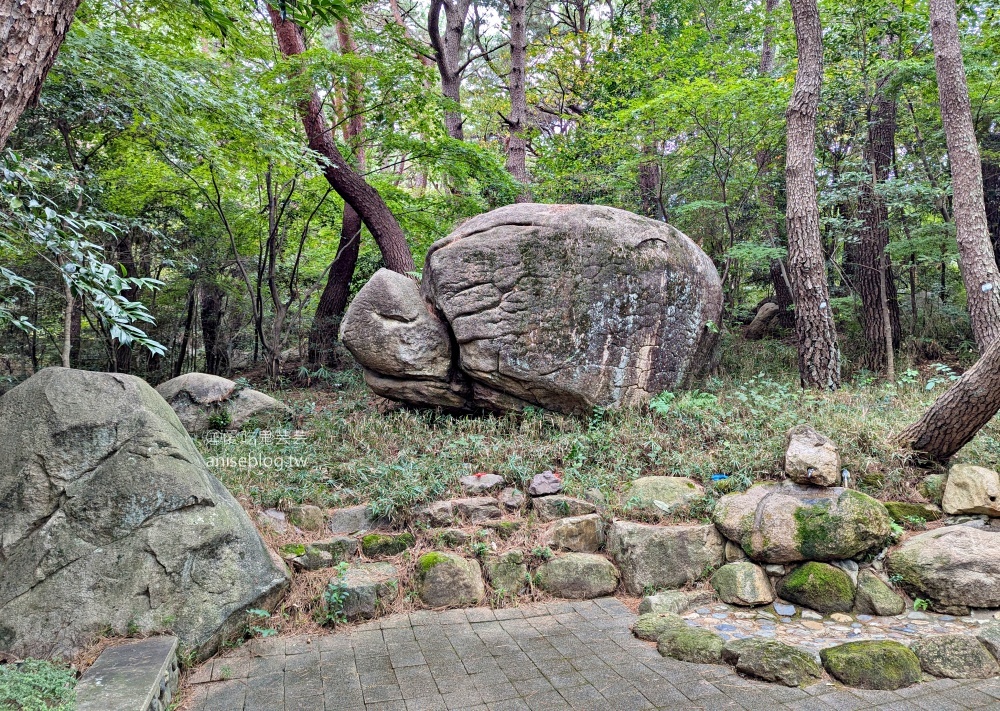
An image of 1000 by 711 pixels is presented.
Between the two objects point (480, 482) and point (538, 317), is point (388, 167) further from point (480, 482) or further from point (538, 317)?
point (480, 482)

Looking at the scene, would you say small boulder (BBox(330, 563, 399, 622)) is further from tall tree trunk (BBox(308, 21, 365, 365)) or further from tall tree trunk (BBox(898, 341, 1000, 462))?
tall tree trunk (BBox(308, 21, 365, 365))

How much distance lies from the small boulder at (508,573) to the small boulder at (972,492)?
303 cm

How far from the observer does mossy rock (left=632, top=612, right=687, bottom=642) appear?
3.49m

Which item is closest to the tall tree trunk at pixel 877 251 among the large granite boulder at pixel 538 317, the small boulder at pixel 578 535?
the large granite boulder at pixel 538 317

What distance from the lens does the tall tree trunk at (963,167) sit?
6.74 meters

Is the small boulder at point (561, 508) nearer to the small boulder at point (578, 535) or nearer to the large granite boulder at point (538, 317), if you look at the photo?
the small boulder at point (578, 535)

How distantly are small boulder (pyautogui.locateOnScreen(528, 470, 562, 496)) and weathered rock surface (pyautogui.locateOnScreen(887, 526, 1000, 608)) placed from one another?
2.30 metres

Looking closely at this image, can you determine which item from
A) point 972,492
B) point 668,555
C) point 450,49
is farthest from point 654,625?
point 450,49

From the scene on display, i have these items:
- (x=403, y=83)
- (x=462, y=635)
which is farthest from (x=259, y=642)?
(x=403, y=83)

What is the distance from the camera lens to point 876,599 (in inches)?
144

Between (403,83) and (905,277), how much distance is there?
8.88m

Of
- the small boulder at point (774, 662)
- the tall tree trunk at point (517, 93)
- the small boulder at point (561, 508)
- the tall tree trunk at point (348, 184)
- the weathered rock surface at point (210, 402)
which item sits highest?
the tall tree trunk at point (517, 93)

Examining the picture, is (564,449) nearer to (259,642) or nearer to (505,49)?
(259,642)

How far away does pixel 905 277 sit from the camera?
33.4ft
